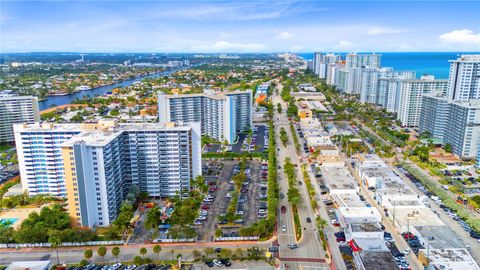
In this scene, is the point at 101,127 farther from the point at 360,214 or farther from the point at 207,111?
the point at 360,214

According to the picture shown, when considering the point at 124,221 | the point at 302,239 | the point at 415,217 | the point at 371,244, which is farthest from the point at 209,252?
the point at 415,217

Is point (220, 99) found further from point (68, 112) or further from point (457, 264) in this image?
point (68, 112)

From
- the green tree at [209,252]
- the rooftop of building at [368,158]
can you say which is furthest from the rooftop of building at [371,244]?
the rooftop of building at [368,158]

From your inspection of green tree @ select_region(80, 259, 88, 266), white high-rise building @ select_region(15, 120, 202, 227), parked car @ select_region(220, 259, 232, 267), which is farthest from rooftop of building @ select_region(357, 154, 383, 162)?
green tree @ select_region(80, 259, 88, 266)

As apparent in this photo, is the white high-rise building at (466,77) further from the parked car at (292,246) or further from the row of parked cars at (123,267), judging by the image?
the row of parked cars at (123,267)

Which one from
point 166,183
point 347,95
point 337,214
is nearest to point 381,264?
point 337,214

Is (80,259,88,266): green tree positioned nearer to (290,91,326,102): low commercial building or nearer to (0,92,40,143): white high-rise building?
(0,92,40,143): white high-rise building
